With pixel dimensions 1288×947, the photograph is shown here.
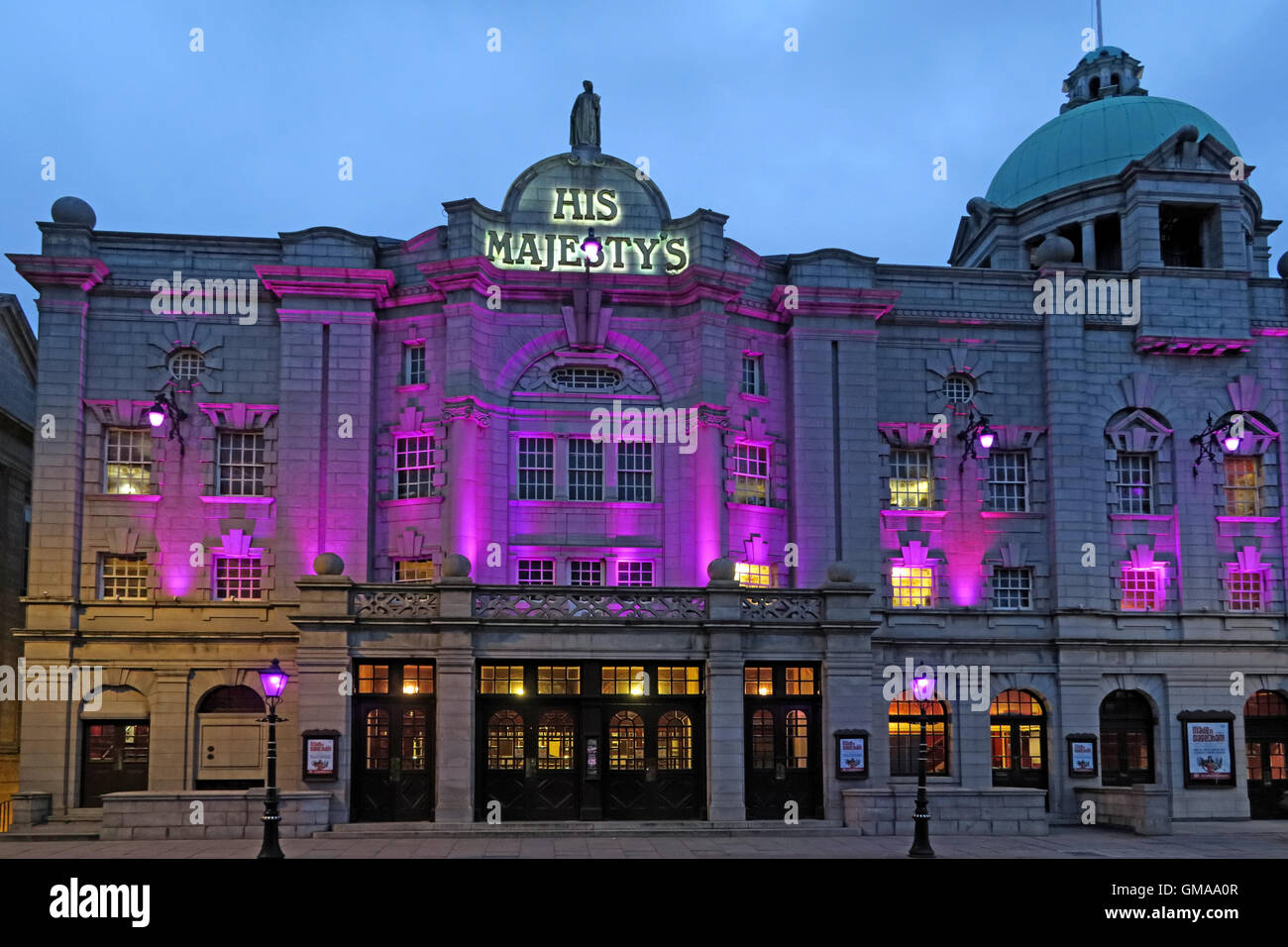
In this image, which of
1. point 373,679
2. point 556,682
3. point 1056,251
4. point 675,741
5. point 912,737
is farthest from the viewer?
point 1056,251

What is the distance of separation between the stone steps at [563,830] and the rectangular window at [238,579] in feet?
31.3

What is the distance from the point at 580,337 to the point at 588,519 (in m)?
5.47

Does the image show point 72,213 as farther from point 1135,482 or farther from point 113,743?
point 1135,482

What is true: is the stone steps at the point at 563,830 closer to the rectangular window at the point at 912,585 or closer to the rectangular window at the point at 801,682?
the rectangular window at the point at 801,682

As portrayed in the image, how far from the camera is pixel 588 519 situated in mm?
37688

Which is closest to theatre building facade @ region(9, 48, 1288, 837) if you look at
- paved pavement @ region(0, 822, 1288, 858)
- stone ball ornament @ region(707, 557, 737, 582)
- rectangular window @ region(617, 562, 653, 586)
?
rectangular window @ region(617, 562, 653, 586)

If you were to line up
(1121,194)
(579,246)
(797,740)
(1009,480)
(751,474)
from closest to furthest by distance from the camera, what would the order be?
(797,740) < (579,246) < (751,474) < (1009,480) < (1121,194)

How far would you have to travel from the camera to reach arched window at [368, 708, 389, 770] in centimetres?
3177

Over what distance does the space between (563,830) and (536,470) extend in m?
A: 11.6

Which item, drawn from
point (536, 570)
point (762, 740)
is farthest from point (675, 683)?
point (536, 570)

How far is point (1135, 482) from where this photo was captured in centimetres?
4097

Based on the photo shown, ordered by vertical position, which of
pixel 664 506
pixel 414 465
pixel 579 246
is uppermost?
pixel 579 246

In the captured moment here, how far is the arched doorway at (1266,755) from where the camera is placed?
39.4 metres
